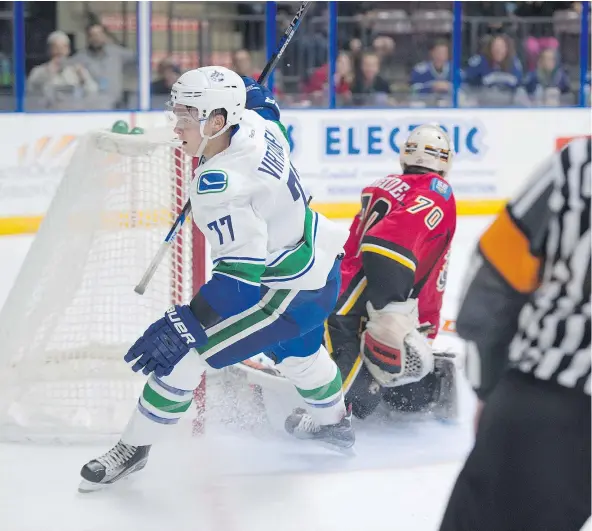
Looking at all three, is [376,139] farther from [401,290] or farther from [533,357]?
[533,357]

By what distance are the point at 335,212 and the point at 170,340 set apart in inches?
194

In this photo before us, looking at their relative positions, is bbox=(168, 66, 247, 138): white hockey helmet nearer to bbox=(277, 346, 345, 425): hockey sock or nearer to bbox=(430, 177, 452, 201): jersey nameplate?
bbox=(277, 346, 345, 425): hockey sock

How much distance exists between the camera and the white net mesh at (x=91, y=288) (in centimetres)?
303

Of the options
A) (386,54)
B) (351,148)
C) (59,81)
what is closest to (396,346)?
(351,148)

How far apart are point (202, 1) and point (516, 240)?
596cm

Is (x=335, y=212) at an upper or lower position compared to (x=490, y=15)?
lower

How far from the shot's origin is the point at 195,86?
242 centimetres

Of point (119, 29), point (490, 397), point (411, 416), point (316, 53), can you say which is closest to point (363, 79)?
point (316, 53)

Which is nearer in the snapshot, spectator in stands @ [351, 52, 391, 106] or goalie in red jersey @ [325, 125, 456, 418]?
goalie in red jersey @ [325, 125, 456, 418]

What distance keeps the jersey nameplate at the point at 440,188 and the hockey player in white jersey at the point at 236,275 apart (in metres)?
0.45

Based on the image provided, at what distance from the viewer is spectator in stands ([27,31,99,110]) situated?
6.96 meters

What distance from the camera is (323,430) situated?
2951 mm

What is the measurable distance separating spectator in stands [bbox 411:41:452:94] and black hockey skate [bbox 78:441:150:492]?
17.7ft

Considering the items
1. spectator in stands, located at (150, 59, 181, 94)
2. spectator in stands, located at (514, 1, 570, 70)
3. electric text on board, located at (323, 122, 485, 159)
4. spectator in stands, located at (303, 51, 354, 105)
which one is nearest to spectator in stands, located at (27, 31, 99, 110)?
spectator in stands, located at (150, 59, 181, 94)
